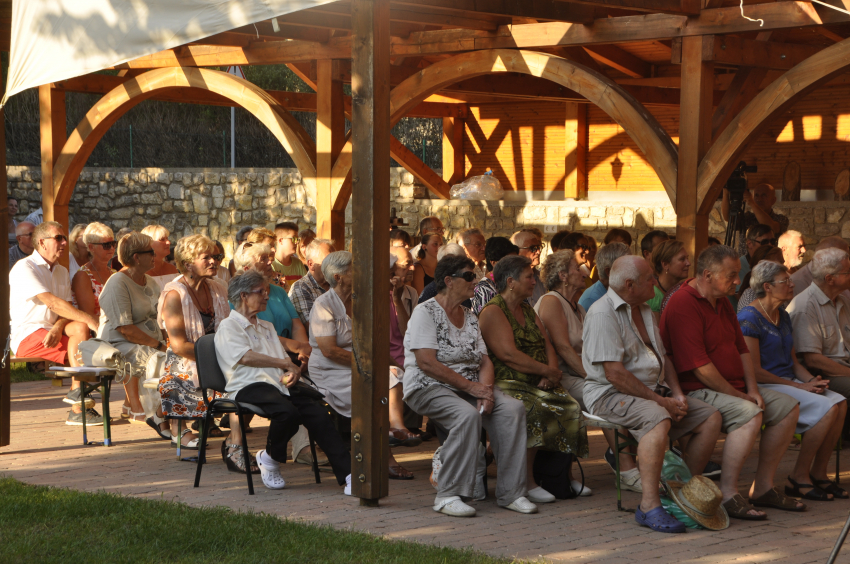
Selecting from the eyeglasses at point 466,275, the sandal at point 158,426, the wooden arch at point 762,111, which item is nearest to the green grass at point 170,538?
the eyeglasses at point 466,275

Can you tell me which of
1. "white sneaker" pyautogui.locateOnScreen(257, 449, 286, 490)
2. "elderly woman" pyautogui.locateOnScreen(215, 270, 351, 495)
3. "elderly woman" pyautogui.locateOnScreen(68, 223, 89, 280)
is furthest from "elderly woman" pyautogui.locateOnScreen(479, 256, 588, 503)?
"elderly woman" pyautogui.locateOnScreen(68, 223, 89, 280)

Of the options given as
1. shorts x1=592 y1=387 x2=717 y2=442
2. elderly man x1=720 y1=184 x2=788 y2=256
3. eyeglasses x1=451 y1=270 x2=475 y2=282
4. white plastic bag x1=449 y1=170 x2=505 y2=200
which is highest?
white plastic bag x1=449 y1=170 x2=505 y2=200

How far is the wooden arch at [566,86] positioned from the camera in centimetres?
706

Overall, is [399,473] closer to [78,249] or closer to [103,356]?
[103,356]

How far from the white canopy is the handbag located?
6.19ft

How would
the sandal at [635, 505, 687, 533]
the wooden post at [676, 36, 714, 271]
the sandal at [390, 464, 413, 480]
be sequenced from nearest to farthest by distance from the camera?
the sandal at [635, 505, 687, 533]
the sandal at [390, 464, 413, 480]
the wooden post at [676, 36, 714, 271]

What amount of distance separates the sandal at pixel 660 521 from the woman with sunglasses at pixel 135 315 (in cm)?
336

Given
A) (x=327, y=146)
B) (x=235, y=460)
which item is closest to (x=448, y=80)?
(x=327, y=146)

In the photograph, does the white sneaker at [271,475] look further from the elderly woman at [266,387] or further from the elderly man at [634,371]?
the elderly man at [634,371]

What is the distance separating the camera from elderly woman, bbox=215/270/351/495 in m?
5.23

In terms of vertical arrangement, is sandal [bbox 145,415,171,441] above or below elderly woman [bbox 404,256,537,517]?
below

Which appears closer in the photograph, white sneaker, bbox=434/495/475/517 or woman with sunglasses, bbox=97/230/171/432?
white sneaker, bbox=434/495/475/517

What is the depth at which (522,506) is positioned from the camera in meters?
4.82

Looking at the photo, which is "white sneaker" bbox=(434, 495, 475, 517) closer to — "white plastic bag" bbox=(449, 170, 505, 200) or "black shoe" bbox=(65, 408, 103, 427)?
"black shoe" bbox=(65, 408, 103, 427)
